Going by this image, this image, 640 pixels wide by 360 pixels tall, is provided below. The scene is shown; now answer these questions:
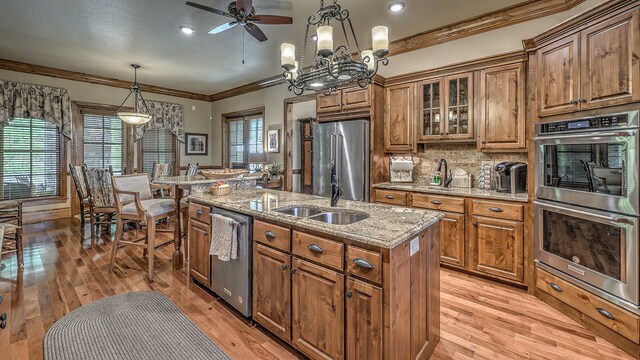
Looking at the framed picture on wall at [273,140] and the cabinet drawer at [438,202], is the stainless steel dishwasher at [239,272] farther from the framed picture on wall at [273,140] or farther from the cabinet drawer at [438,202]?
the framed picture on wall at [273,140]

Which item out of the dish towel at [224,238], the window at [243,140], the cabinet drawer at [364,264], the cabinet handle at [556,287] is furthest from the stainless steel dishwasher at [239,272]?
the window at [243,140]

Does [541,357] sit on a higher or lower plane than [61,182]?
lower

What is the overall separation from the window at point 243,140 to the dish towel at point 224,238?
4.30m

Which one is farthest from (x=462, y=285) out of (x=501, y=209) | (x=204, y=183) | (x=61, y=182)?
(x=61, y=182)

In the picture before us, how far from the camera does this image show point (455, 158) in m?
3.75

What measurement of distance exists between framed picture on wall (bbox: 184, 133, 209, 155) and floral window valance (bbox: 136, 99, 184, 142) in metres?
0.18

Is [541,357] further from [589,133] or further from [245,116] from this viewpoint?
[245,116]

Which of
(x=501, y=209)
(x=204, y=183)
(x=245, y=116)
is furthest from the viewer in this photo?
(x=245, y=116)

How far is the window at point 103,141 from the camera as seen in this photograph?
19.7 feet

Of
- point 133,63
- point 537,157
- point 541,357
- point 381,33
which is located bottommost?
point 541,357

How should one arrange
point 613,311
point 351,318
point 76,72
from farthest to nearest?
point 76,72
point 613,311
point 351,318

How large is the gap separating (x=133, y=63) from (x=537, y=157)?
6.11 meters

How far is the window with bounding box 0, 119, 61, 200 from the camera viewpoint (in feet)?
17.1

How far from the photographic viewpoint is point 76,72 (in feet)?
18.7
